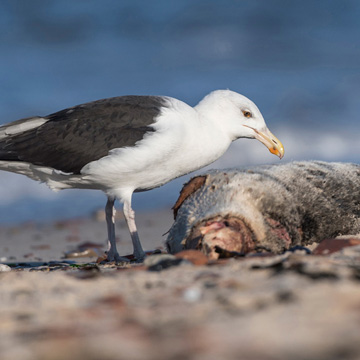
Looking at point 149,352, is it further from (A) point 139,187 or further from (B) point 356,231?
(A) point 139,187

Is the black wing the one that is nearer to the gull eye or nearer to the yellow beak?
the gull eye

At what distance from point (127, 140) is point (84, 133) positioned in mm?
520

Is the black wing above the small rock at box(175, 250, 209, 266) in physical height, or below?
above

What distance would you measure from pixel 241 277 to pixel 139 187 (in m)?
3.57

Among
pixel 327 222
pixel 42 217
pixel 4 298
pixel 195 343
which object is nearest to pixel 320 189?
pixel 327 222

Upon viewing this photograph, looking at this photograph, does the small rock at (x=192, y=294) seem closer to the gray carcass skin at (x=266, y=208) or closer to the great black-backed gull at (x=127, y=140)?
the gray carcass skin at (x=266, y=208)

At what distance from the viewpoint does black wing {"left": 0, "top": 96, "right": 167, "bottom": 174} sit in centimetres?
633

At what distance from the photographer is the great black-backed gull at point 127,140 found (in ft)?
20.5

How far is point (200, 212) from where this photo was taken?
5312mm

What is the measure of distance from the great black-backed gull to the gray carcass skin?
2.06 ft

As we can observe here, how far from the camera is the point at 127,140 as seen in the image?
20.6 ft

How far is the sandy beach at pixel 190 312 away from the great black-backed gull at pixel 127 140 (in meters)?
2.42

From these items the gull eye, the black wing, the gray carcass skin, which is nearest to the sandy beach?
the gray carcass skin

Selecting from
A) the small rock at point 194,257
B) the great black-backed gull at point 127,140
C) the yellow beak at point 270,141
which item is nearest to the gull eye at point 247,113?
the great black-backed gull at point 127,140
